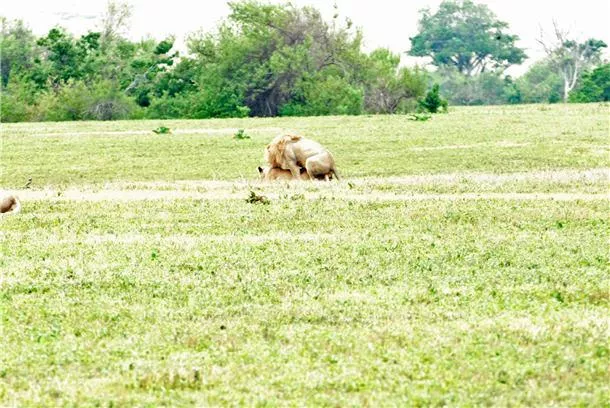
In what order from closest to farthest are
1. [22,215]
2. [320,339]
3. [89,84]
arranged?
[320,339]
[22,215]
[89,84]

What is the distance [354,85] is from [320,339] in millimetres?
59301

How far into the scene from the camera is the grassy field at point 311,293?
Result: 7.74m

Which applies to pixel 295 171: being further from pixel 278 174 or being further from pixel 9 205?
pixel 9 205

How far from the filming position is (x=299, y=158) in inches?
944

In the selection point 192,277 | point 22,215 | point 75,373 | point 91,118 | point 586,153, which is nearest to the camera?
point 75,373

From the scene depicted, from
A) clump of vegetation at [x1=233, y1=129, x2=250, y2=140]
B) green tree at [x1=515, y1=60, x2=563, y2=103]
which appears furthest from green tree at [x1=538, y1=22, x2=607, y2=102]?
clump of vegetation at [x1=233, y1=129, x2=250, y2=140]

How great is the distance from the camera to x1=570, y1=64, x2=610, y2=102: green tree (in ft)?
249

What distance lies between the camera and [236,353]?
8484mm

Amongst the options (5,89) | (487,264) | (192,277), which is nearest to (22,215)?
(192,277)

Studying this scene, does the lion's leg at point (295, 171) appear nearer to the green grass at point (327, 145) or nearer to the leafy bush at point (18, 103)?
the green grass at point (327, 145)

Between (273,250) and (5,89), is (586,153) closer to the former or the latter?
(273,250)

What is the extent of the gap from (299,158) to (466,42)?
93.5 meters

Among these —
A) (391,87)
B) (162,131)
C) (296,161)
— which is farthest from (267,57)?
(296,161)

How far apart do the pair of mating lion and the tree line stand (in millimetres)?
32189
